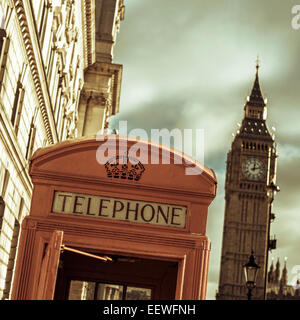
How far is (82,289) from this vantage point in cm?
707

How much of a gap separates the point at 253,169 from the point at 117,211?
11443cm

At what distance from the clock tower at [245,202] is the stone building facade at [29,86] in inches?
3440

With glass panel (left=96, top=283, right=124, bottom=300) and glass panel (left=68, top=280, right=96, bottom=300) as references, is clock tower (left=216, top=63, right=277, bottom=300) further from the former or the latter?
glass panel (left=96, top=283, right=124, bottom=300)

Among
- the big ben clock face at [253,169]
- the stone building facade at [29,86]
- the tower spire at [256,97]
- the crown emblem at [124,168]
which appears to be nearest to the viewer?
the crown emblem at [124,168]

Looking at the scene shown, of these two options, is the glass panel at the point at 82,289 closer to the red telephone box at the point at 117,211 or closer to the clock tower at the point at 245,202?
the red telephone box at the point at 117,211

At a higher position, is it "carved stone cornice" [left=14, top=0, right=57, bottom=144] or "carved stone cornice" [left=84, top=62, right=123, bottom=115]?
"carved stone cornice" [left=84, top=62, right=123, bottom=115]

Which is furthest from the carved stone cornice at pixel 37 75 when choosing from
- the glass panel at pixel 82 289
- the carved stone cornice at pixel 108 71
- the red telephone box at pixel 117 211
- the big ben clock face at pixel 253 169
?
the big ben clock face at pixel 253 169

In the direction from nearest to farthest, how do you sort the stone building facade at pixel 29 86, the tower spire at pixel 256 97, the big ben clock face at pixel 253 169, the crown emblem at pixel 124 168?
the crown emblem at pixel 124 168 < the stone building facade at pixel 29 86 < the big ben clock face at pixel 253 169 < the tower spire at pixel 256 97

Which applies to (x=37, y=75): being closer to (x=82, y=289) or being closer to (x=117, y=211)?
(x=82, y=289)

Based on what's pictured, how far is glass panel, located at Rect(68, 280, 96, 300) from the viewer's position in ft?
22.5

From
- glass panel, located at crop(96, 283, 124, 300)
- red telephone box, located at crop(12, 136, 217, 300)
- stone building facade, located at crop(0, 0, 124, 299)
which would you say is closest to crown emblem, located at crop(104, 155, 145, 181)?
red telephone box, located at crop(12, 136, 217, 300)

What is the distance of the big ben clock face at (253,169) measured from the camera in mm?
118125
